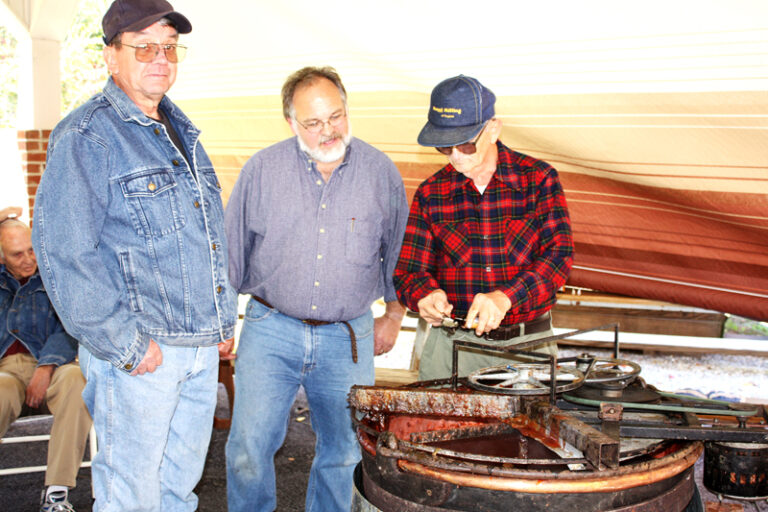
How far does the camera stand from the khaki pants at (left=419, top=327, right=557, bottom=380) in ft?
9.08

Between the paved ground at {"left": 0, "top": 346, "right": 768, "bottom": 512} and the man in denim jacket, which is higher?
the man in denim jacket

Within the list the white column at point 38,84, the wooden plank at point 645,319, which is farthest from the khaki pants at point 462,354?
the white column at point 38,84

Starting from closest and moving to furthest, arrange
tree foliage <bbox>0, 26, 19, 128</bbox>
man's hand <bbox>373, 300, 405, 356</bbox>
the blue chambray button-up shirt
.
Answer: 1. the blue chambray button-up shirt
2. man's hand <bbox>373, 300, 405, 356</bbox>
3. tree foliage <bbox>0, 26, 19, 128</bbox>

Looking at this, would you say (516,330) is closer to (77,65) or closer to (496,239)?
(496,239)

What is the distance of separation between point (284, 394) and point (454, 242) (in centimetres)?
95

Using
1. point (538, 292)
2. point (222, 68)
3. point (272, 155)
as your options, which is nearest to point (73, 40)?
point (222, 68)

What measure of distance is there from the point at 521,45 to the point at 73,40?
15.8 metres

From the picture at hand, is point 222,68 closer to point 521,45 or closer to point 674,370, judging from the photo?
point 521,45

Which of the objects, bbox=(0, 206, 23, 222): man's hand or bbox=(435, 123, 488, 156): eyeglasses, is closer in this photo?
bbox=(435, 123, 488, 156): eyeglasses

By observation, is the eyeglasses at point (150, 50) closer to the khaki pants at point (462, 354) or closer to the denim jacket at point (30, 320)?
the khaki pants at point (462, 354)

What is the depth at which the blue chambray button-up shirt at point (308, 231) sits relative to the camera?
9.80 feet

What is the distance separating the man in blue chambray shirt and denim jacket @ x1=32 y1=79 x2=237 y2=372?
0.50 metres

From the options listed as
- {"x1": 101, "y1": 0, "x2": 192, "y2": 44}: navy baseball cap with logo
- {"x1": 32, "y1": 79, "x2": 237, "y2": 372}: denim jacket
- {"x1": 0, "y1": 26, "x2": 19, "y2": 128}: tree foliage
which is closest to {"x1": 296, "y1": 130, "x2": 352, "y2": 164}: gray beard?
{"x1": 32, "y1": 79, "x2": 237, "y2": 372}: denim jacket

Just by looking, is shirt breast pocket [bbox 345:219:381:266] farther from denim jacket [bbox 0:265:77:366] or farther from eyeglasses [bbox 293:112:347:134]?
denim jacket [bbox 0:265:77:366]
